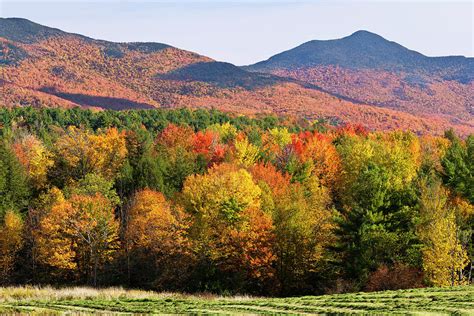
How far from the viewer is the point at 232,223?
186 ft

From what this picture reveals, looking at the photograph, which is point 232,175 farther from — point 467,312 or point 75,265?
point 467,312

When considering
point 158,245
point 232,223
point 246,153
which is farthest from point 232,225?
point 246,153

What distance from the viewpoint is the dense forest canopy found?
157 ft

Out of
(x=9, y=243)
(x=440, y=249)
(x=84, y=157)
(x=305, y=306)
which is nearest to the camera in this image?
(x=305, y=306)

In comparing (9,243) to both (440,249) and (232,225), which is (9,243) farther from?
(440,249)

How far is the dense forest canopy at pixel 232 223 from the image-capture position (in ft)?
157

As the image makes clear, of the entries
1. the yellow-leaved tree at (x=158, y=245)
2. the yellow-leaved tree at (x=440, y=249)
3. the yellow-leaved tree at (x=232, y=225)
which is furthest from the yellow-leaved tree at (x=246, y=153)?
the yellow-leaved tree at (x=440, y=249)

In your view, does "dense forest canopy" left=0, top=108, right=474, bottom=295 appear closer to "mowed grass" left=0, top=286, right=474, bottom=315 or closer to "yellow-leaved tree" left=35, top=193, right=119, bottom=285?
"yellow-leaved tree" left=35, top=193, right=119, bottom=285

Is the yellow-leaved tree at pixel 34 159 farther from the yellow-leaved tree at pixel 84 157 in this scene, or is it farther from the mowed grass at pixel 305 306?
the mowed grass at pixel 305 306

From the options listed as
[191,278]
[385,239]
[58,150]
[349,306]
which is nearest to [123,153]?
[58,150]

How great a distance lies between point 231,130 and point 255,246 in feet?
243

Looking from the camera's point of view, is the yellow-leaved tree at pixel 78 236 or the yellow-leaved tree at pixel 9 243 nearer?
the yellow-leaved tree at pixel 78 236

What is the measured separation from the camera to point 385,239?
46.6m

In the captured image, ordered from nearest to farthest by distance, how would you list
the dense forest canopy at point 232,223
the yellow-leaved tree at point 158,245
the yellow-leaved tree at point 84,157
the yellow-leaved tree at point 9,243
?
the dense forest canopy at point 232,223 < the yellow-leaved tree at point 158,245 < the yellow-leaved tree at point 9,243 < the yellow-leaved tree at point 84,157
